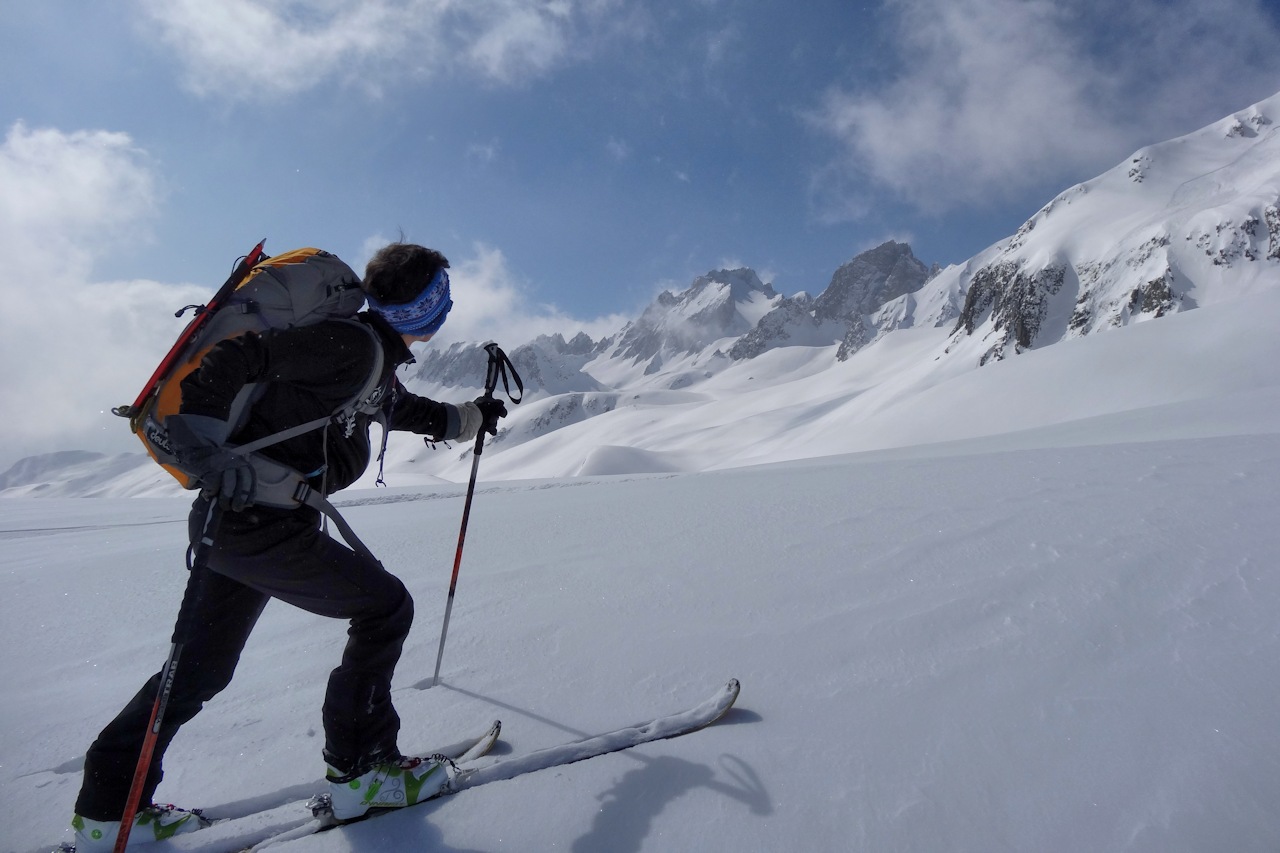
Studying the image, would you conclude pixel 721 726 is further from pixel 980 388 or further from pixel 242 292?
pixel 980 388

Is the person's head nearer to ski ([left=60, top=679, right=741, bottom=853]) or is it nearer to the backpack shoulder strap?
the backpack shoulder strap

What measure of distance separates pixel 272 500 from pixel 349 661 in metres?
0.67

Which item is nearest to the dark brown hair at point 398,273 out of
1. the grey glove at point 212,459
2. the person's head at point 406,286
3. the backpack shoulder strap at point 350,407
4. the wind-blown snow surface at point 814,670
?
the person's head at point 406,286

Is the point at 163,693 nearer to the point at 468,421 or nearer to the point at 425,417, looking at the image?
the point at 425,417

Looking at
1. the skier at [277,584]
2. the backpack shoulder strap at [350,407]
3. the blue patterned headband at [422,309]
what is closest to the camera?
the skier at [277,584]

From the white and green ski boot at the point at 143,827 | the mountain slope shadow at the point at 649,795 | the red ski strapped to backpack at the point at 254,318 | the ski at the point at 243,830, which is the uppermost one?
the red ski strapped to backpack at the point at 254,318

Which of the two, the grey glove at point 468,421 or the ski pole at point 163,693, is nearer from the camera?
the ski pole at point 163,693

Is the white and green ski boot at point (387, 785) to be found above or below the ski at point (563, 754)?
above

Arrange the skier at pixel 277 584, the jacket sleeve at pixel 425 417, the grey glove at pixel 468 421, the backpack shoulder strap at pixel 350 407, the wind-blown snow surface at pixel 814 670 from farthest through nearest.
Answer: the grey glove at pixel 468 421 → the jacket sleeve at pixel 425 417 → the backpack shoulder strap at pixel 350 407 → the skier at pixel 277 584 → the wind-blown snow surface at pixel 814 670

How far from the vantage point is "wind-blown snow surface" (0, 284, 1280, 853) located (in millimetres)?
2031

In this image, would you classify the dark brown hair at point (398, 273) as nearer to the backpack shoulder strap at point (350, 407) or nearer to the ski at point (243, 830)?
the backpack shoulder strap at point (350, 407)

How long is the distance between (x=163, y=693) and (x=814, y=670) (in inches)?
99.8

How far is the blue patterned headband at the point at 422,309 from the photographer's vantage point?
2.61 meters

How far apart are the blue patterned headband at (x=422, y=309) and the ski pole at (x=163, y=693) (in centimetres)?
94
